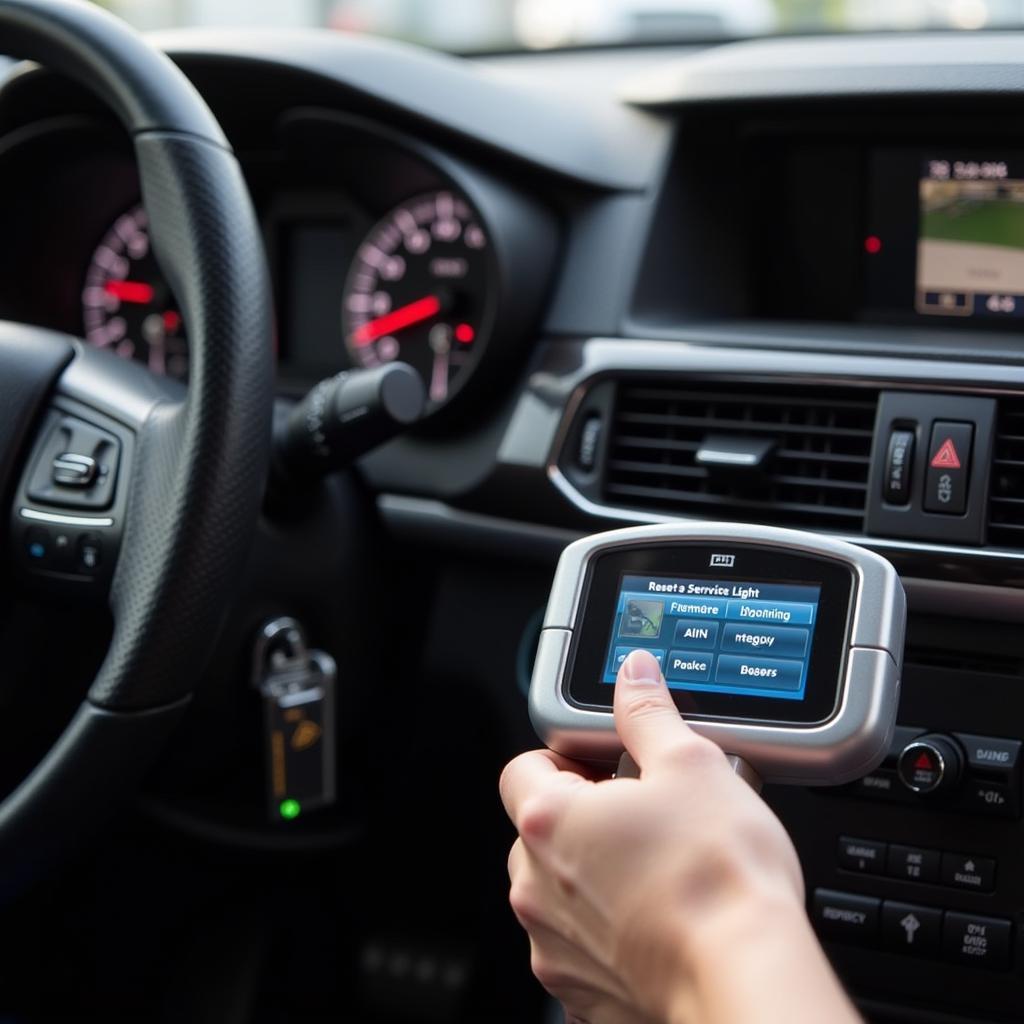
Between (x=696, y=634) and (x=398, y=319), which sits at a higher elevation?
(x=398, y=319)

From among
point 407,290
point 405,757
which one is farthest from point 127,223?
point 405,757

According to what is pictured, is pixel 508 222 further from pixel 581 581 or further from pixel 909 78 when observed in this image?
pixel 581 581

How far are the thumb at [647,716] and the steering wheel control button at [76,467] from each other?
1.66 ft

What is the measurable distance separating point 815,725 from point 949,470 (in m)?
0.41

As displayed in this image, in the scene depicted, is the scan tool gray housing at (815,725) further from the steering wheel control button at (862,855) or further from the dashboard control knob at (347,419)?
the steering wheel control button at (862,855)

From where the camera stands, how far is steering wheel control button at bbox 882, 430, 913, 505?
122cm

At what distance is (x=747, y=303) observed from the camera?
161cm

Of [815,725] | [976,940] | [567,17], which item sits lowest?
[976,940]

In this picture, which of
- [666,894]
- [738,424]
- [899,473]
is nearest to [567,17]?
[738,424]

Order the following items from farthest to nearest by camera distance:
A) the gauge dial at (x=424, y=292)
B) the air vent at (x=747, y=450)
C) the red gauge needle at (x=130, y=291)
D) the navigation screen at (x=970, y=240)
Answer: the red gauge needle at (x=130, y=291) < the gauge dial at (x=424, y=292) < the navigation screen at (x=970, y=240) < the air vent at (x=747, y=450)

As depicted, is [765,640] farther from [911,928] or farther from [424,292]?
[424,292]

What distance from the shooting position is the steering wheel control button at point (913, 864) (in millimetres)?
1246

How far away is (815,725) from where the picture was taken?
877mm

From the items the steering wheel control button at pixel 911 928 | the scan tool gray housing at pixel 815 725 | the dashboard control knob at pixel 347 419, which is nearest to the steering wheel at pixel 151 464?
the dashboard control knob at pixel 347 419
